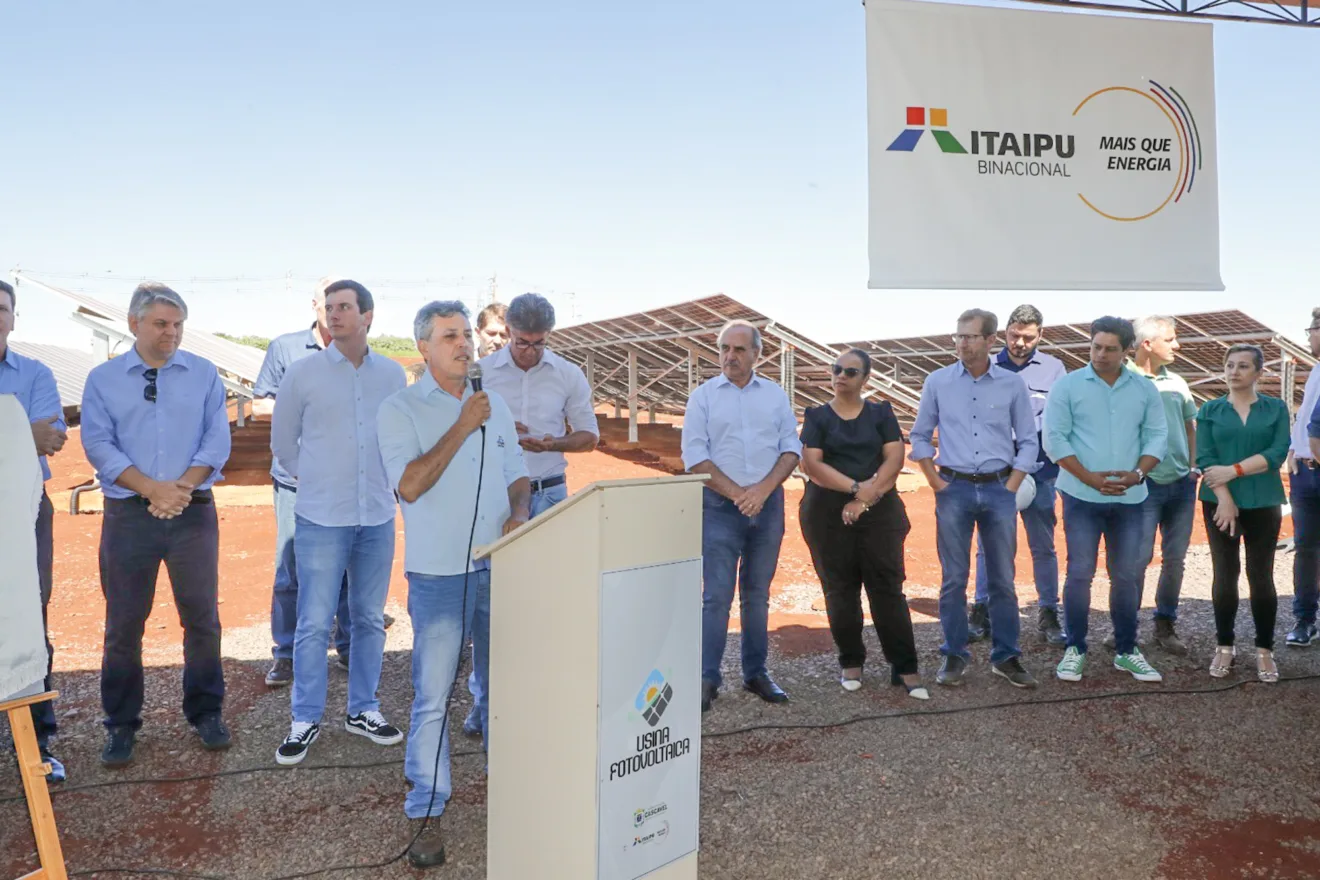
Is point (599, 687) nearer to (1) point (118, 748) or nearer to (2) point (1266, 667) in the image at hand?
(1) point (118, 748)

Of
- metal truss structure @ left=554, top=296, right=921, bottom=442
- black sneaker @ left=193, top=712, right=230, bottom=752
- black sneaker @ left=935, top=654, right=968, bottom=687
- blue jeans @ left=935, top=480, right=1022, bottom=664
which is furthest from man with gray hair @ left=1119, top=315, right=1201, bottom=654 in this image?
metal truss structure @ left=554, top=296, right=921, bottom=442

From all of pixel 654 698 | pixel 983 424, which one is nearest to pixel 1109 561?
pixel 983 424

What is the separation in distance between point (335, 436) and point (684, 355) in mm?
16675

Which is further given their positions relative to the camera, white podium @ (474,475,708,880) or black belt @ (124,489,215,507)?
black belt @ (124,489,215,507)

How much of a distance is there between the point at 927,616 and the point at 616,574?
16.3 ft

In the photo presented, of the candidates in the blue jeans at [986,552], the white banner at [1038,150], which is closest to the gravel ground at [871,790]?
the blue jeans at [986,552]

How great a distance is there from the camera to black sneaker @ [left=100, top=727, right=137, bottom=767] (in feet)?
12.7

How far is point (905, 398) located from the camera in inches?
581

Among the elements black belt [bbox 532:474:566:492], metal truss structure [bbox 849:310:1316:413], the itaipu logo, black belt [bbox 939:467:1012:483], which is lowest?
black belt [bbox 939:467:1012:483]

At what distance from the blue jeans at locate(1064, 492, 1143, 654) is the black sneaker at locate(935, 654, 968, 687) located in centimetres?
70

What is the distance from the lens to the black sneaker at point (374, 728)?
13.5 feet

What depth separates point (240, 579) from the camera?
7.98 m

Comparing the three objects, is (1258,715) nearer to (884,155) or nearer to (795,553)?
(884,155)

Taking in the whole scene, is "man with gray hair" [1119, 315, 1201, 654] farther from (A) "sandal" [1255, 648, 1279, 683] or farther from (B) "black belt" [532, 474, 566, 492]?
(B) "black belt" [532, 474, 566, 492]
